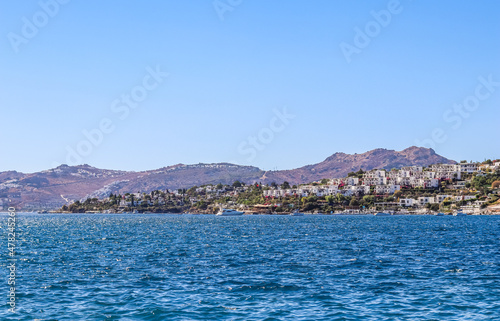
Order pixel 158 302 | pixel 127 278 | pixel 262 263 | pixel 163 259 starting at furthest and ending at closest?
1. pixel 163 259
2. pixel 262 263
3. pixel 127 278
4. pixel 158 302

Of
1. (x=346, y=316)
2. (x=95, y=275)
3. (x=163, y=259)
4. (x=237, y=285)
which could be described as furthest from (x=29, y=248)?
(x=346, y=316)

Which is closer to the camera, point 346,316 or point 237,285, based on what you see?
point 346,316

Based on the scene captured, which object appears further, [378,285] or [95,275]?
[95,275]

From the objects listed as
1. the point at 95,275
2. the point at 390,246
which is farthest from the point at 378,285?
the point at 390,246

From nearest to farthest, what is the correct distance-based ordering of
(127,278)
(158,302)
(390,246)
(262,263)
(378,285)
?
(158,302) → (378,285) → (127,278) → (262,263) → (390,246)

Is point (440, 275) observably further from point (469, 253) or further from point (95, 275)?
point (95, 275)

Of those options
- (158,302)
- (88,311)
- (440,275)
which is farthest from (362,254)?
(88,311)

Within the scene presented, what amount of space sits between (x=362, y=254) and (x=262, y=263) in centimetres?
1268

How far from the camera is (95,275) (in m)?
41.9

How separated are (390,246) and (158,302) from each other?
40816 millimetres

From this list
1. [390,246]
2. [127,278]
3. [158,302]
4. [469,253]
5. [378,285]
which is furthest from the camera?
[390,246]

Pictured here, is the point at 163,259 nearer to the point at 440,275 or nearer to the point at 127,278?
the point at 127,278

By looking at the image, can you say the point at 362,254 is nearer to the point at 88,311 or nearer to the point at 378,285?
the point at 378,285

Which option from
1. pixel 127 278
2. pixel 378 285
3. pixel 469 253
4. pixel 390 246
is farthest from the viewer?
pixel 390 246
